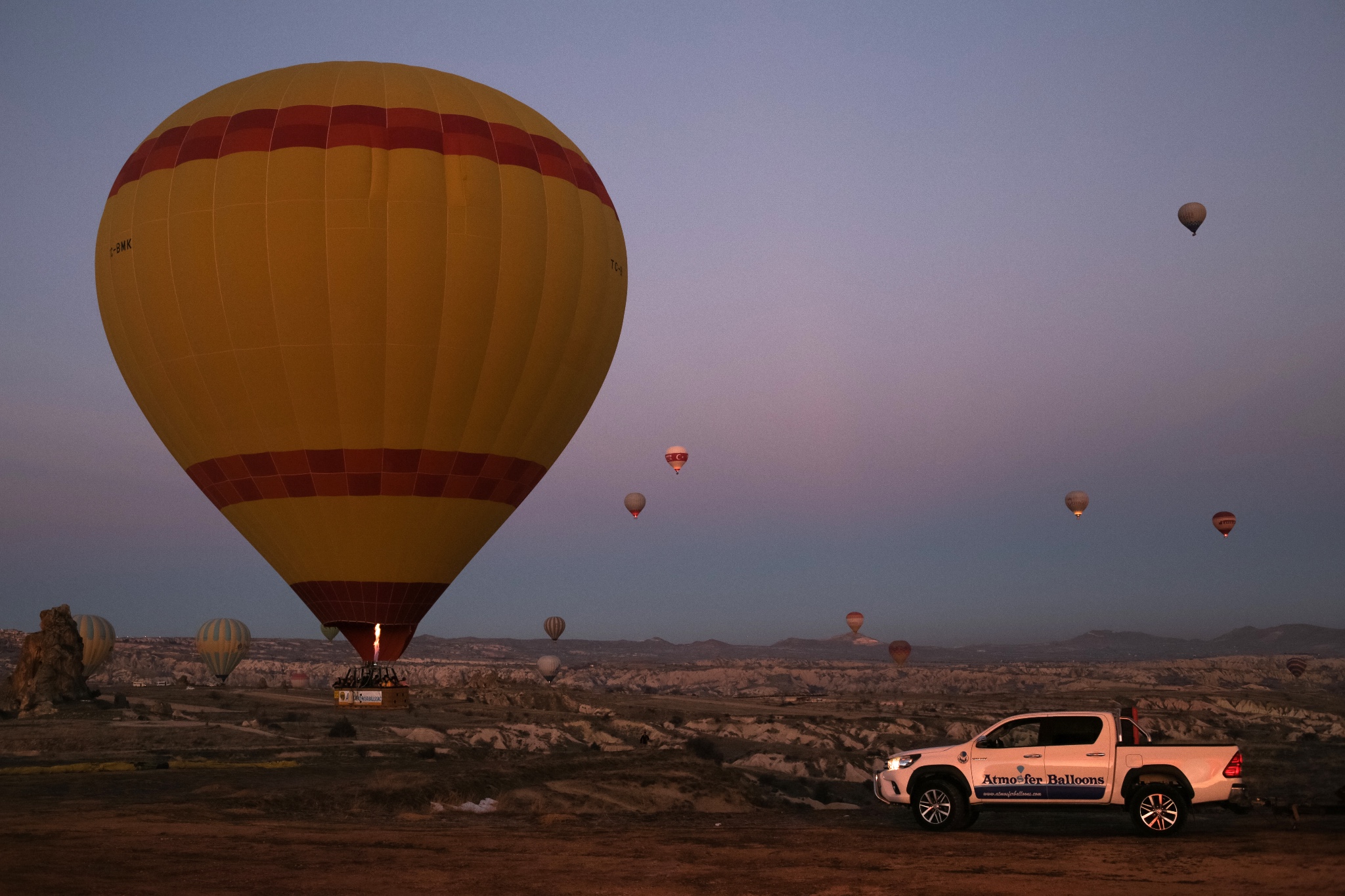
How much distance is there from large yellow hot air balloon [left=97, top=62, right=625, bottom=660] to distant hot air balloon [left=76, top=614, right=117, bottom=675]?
235 feet

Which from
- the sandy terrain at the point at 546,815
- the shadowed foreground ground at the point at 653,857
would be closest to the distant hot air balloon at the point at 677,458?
the sandy terrain at the point at 546,815

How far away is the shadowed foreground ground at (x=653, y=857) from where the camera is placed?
555 inches

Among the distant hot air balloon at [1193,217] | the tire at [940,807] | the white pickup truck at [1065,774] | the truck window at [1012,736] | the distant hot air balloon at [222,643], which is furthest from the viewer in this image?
the distant hot air balloon at [222,643]

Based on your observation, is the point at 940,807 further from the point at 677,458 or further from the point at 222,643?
the point at 222,643

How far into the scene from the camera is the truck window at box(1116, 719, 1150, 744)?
18156mm

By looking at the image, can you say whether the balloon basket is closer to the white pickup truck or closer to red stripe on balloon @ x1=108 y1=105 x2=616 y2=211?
red stripe on balloon @ x1=108 y1=105 x2=616 y2=211

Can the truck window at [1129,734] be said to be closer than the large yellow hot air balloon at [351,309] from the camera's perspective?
Yes

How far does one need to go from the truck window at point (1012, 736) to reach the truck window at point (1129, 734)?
1212mm

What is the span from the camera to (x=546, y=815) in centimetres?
2244

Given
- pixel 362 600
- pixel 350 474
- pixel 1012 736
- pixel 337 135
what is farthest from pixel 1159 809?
pixel 337 135

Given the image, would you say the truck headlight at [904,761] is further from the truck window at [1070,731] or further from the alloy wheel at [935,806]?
the truck window at [1070,731]

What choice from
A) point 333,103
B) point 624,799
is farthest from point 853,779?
point 333,103

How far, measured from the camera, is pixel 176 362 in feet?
109

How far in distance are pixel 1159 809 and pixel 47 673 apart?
155ft
